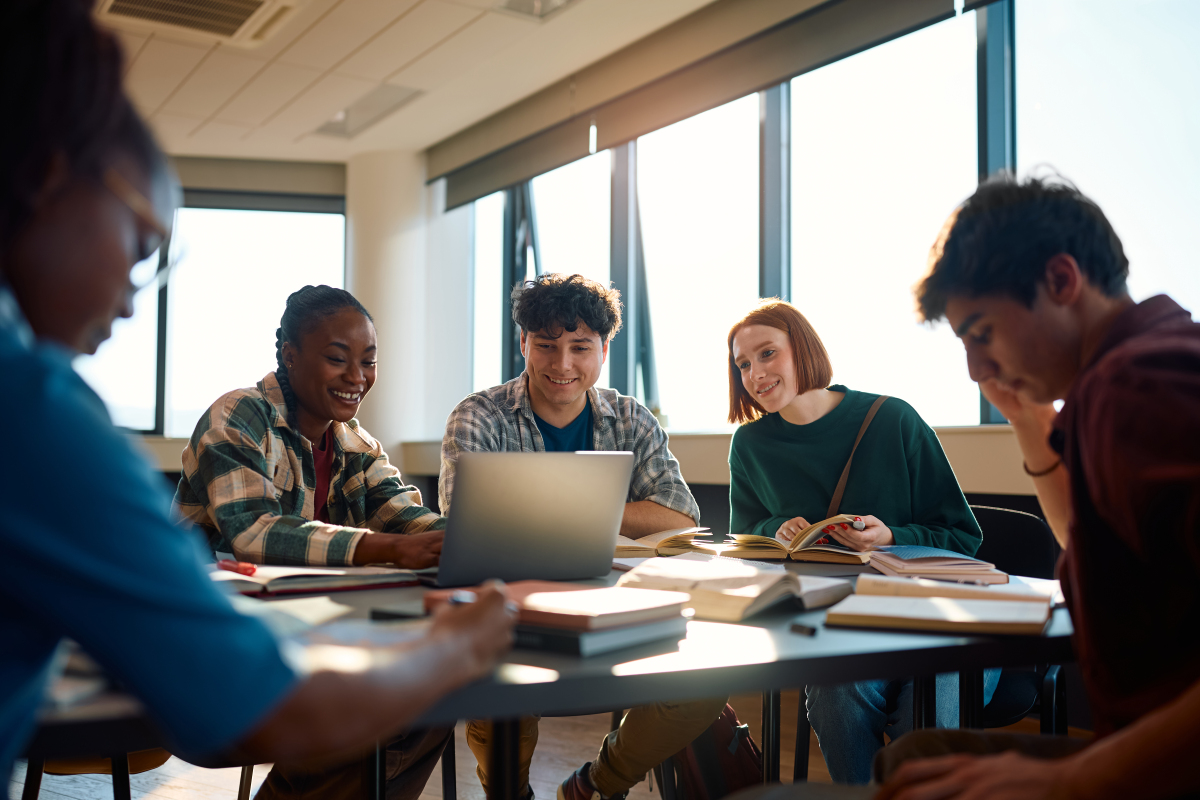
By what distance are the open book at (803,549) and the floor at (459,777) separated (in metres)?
1.09

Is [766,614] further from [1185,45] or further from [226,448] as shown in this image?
[1185,45]

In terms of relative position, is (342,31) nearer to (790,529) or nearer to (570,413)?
(570,413)

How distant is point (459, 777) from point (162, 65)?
368 centimetres

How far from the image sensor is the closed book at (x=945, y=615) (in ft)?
3.11

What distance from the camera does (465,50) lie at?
417 centimetres

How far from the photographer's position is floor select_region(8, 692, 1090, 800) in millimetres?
2436

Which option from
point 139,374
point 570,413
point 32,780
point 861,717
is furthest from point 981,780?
point 139,374

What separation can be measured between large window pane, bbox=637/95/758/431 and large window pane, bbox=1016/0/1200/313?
1.32 m

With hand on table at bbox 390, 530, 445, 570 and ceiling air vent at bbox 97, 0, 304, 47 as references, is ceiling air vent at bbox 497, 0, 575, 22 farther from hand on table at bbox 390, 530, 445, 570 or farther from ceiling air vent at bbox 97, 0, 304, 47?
hand on table at bbox 390, 530, 445, 570

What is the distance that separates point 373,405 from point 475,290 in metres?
1.03

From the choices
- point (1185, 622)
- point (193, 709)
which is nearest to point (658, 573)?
point (1185, 622)

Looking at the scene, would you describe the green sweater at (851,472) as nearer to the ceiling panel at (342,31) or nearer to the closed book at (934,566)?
the closed book at (934,566)

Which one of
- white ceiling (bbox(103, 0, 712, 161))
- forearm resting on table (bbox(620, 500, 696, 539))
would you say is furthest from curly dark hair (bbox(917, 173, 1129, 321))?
white ceiling (bbox(103, 0, 712, 161))

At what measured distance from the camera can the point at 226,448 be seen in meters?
1.53
